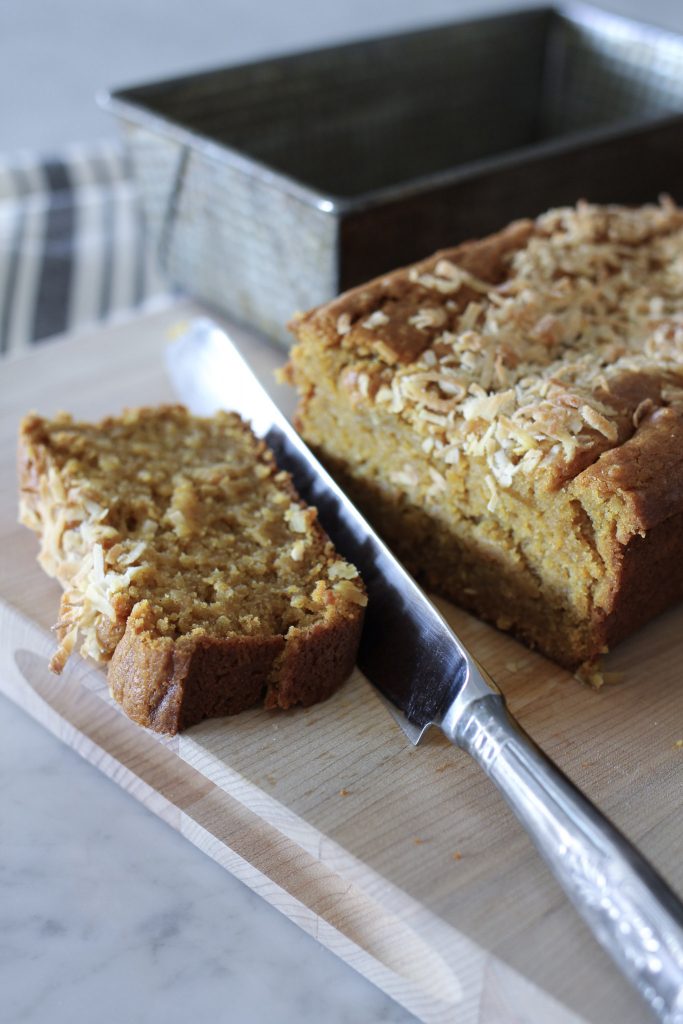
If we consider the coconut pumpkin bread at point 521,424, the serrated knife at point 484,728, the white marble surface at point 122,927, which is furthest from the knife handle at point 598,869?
the coconut pumpkin bread at point 521,424

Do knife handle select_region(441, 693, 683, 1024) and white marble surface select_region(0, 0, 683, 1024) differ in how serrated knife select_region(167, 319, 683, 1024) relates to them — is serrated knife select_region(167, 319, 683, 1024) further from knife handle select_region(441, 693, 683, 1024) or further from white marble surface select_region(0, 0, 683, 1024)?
white marble surface select_region(0, 0, 683, 1024)

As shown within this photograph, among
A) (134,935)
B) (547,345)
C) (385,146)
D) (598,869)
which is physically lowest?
(134,935)

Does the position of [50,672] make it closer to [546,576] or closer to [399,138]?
[546,576]

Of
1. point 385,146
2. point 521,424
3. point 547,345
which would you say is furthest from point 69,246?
point 521,424

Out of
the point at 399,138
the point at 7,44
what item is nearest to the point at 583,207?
the point at 399,138

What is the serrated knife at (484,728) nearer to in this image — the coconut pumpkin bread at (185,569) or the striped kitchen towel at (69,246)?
the coconut pumpkin bread at (185,569)

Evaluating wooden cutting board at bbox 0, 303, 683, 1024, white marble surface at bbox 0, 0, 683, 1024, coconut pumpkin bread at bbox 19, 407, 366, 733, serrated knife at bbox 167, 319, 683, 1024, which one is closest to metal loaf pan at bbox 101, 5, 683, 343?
serrated knife at bbox 167, 319, 683, 1024

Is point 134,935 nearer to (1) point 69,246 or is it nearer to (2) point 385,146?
(1) point 69,246
